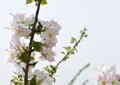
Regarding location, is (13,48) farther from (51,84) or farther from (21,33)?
(51,84)

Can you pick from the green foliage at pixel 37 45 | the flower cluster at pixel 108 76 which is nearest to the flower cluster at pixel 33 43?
the green foliage at pixel 37 45

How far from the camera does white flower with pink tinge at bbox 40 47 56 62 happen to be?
1.78 meters

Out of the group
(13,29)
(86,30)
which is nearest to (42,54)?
(13,29)

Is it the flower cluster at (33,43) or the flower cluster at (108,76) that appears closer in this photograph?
the flower cluster at (33,43)

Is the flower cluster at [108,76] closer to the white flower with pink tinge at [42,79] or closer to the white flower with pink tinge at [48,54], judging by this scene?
the white flower with pink tinge at [48,54]

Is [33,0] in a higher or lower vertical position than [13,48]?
higher

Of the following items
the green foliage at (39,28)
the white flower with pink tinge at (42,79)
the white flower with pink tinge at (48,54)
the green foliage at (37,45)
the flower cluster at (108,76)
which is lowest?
the flower cluster at (108,76)

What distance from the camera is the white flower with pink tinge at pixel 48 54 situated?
178cm

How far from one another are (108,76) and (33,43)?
65 cm

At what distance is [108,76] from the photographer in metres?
2.14

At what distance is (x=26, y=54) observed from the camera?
5.47 ft

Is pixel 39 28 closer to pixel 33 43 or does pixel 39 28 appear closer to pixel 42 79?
pixel 33 43

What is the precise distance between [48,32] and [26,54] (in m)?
0.19

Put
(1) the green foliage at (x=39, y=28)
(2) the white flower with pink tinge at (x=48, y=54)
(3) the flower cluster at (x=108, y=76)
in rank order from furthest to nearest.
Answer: (3) the flower cluster at (x=108, y=76), (2) the white flower with pink tinge at (x=48, y=54), (1) the green foliage at (x=39, y=28)
